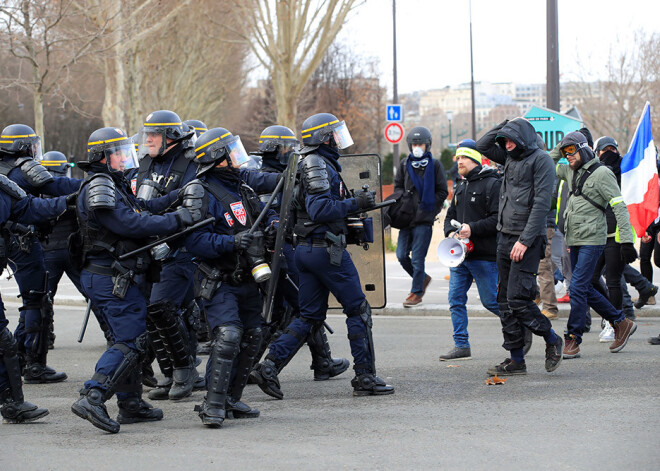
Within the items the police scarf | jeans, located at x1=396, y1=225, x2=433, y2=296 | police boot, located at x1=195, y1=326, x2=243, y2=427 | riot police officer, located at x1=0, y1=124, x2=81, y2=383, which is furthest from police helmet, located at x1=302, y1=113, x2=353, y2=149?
jeans, located at x1=396, y1=225, x2=433, y2=296

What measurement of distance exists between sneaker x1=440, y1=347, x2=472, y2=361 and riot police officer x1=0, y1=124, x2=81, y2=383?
10.4ft

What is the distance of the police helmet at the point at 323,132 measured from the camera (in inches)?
264

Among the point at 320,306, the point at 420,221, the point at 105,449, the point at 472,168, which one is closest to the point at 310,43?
the point at 420,221

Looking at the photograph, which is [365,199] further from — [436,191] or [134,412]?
[436,191]

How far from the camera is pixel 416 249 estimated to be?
1148 cm

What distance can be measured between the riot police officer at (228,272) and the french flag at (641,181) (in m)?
4.85

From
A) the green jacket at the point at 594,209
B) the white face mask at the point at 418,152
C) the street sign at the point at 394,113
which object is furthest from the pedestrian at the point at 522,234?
the street sign at the point at 394,113

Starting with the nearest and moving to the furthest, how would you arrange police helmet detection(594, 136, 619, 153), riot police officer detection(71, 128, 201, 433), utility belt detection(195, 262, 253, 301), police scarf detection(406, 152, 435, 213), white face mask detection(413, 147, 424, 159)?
riot police officer detection(71, 128, 201, 433) → utility belt detection(195, 262, 253, 301) → police helmet detection(594, 136, 619, 153) → white face mask detection(413, 147, 424, 159) → police scarf detection(406, 152, 435, 213)

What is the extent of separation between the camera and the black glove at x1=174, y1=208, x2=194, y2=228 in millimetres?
5887

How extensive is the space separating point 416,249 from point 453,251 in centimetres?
→ 333

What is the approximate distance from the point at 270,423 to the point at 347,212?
5.04 feet

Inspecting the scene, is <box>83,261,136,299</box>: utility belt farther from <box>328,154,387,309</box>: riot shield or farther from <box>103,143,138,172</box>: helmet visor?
<box>328,154,387,309</box>: riot shield

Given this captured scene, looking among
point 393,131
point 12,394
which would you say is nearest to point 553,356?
point 12,394

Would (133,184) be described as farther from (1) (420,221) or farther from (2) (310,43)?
(2) (310,43)
